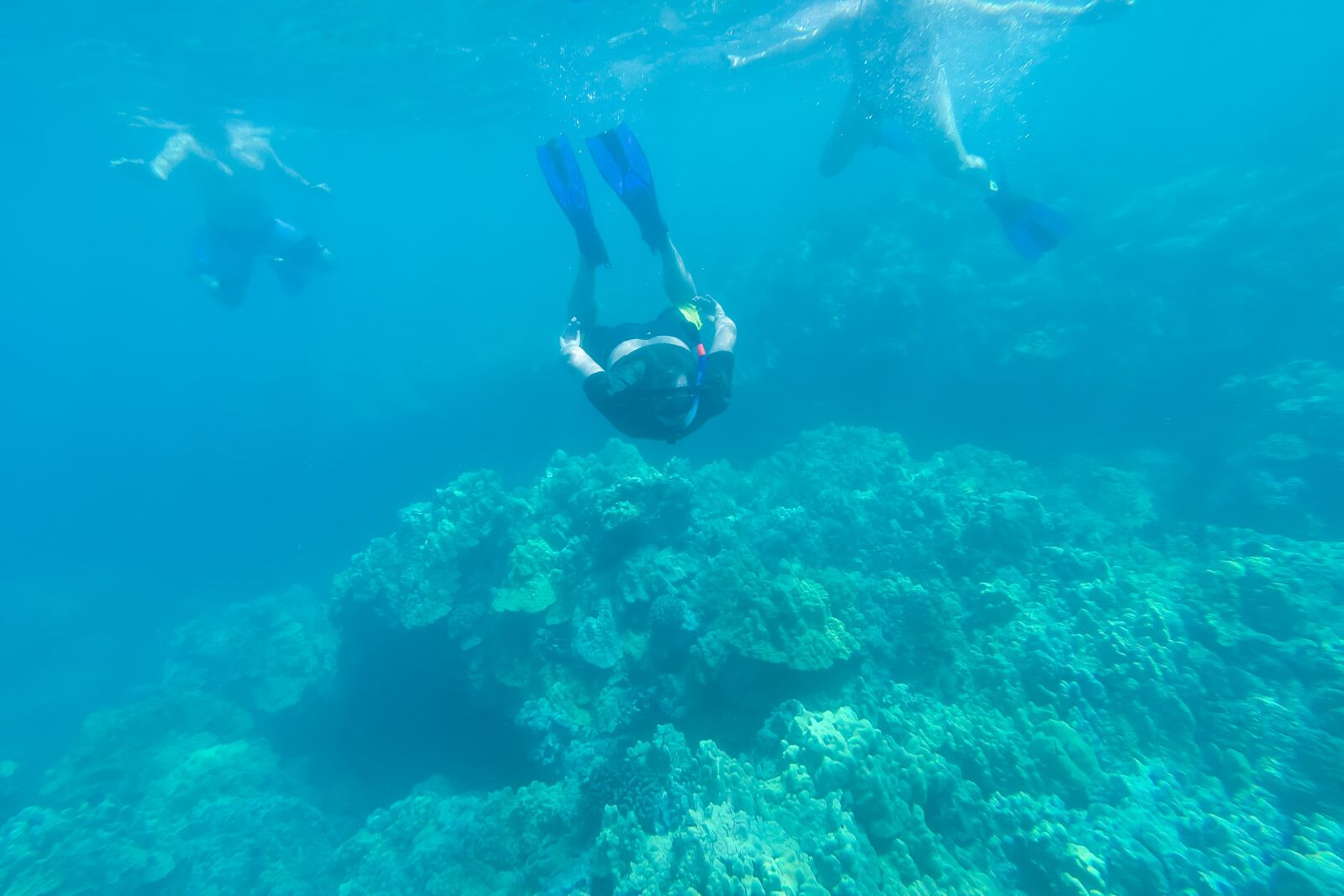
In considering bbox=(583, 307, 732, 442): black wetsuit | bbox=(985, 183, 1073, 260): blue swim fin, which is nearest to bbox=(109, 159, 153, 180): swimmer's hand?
bbox=(583, 307, 732, 442): black wetsuit

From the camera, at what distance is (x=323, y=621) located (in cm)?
1470

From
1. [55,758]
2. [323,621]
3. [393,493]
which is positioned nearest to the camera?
[55,758]

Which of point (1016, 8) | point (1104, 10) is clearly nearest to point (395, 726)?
point (1104, 10)

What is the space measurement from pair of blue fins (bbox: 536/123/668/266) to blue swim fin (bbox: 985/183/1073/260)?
20.3 ft

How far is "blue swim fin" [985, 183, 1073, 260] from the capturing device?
884 cm

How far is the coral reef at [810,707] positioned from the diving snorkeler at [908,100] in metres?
4.49

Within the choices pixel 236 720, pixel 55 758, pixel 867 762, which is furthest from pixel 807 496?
pixel 55 758

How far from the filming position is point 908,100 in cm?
1259

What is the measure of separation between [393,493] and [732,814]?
17.7 m

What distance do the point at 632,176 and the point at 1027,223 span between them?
678 cm

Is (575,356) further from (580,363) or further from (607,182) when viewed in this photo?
(607,182)

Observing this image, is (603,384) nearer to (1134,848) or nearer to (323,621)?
(1134,848)

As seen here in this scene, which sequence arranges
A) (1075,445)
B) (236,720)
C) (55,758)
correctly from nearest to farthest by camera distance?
(1075,445) < (236,720) < (55,758)

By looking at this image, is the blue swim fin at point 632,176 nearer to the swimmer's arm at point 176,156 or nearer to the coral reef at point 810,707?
the coral reef at point 810,707
